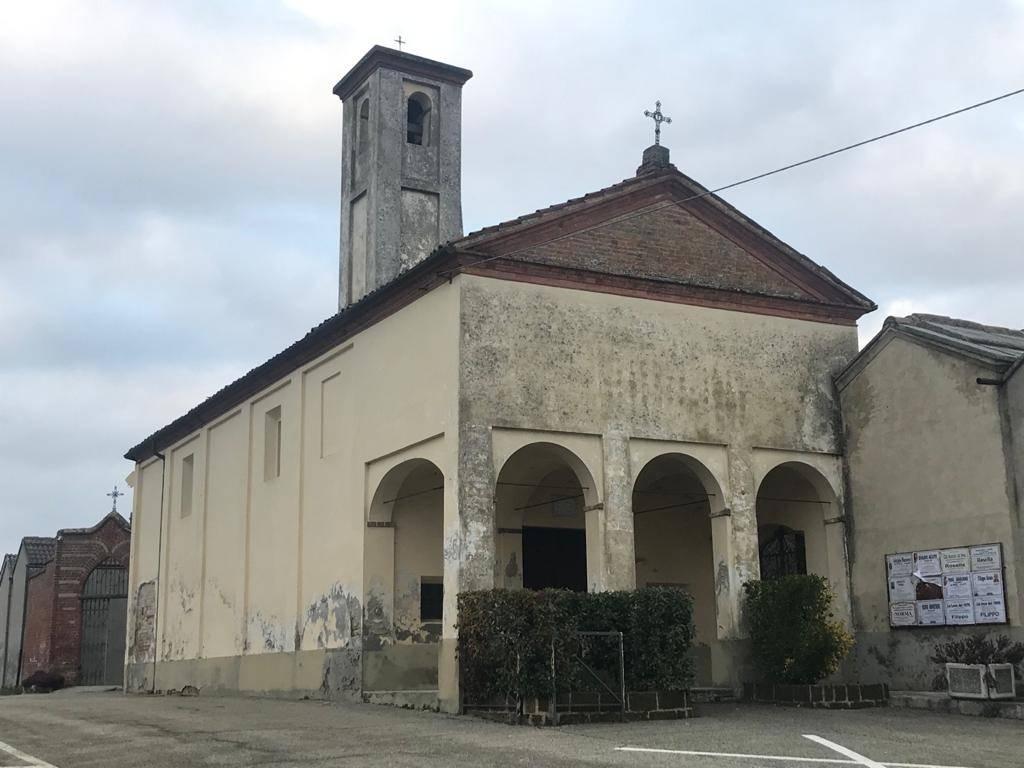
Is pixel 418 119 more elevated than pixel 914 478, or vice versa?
pixel 418 119

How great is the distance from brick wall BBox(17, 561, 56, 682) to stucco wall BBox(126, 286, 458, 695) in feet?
30.4

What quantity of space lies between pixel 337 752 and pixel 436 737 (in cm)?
166

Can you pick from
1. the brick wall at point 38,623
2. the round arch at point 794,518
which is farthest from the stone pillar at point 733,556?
the brick wall at point 38,623

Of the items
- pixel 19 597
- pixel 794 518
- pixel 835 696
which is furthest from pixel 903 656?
pixel 19 597

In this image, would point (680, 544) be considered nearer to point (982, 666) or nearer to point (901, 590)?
point (901, 590)

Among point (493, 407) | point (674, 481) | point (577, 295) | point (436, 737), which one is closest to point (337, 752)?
point (436, 737)

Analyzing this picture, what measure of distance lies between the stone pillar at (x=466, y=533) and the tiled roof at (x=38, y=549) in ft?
93.8

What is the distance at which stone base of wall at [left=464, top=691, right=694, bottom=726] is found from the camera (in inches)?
580

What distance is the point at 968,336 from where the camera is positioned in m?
19.2

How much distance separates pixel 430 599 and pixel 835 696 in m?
7.05

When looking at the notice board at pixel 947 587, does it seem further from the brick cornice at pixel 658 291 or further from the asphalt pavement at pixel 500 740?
the brick cornice at pixel 658 291

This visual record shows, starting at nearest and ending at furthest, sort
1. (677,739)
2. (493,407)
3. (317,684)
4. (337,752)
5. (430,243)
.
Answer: (337,752) < (677,739) < (493,407) < (317,684) < (430,243)

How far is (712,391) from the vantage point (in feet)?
63.8

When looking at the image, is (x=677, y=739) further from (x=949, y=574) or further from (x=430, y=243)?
(x=430, y=243)
